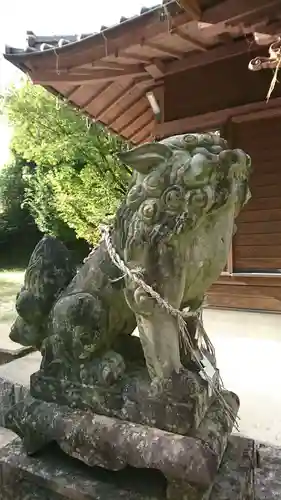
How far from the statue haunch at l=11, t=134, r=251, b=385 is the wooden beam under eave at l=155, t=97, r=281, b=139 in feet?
8.45

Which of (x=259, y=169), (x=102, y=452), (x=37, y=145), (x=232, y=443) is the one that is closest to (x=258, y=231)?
(x=259, y=169)

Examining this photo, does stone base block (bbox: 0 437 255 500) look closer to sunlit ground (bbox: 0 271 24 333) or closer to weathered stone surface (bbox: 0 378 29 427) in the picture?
weathered stone surface (bbox: 0 378 29 427)

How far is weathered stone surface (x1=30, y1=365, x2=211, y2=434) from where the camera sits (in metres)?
0.76

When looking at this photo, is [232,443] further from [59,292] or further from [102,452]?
[59,292]

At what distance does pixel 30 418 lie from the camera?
895mm

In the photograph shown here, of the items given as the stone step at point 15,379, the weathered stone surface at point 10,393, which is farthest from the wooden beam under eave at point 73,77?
the weathered stone surface at point 10,393

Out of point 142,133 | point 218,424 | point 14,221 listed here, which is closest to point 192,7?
point 218,424

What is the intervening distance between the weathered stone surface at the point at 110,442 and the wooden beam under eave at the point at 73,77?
273 centimetres

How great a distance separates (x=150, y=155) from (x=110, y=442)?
54 cm

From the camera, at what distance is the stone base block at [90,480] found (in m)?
0.79

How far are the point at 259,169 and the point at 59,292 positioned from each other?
2719 millimetres

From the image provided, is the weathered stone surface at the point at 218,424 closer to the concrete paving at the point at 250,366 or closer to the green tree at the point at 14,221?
the concrete paving at the point at 250,366

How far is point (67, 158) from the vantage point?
20.5 ft

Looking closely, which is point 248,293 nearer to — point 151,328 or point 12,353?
point 12,353
